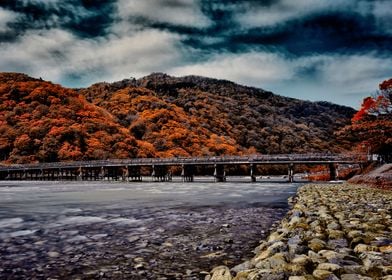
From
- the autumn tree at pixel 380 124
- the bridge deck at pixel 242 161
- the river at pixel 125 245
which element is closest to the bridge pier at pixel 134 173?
the bridge deck at pixel 242 161

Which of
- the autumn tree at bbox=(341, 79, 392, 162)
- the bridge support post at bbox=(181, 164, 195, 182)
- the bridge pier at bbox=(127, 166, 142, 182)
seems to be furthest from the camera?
the bridge pier at bbox=(127, 166, 142, 182)

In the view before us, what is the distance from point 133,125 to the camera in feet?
361

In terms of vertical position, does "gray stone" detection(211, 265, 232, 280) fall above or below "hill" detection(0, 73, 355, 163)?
below

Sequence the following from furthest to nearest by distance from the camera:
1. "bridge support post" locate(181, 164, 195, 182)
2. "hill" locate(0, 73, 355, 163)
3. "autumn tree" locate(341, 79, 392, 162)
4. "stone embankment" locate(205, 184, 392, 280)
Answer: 1. "hill" locate(0, 73, 355, 163)
2. "bridge support post" locate(181, 164, 195, 182)
3. "autumn tree" locate(341, 79, 392, 162)
4. "stone embankment" locate(205, 184, 392, 280)

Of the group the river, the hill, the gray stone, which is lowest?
the river

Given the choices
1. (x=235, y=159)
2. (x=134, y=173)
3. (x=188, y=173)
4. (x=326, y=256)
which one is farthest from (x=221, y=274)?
(x=134, y=173)

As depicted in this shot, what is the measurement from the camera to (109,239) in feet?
32.6

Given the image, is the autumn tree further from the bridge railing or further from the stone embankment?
the stone embankment

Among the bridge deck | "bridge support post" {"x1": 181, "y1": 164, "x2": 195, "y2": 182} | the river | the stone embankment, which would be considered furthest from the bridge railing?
the stone embankment

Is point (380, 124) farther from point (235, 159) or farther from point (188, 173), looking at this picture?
point (188, 173)

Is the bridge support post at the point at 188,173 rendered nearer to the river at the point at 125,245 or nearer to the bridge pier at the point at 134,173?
the bridge pier at the point at 134,173

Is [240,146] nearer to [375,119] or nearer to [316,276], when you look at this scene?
[375,119]

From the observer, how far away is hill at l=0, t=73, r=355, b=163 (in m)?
91.3

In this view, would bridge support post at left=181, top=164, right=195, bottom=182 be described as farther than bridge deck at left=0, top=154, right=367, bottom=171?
Yes
